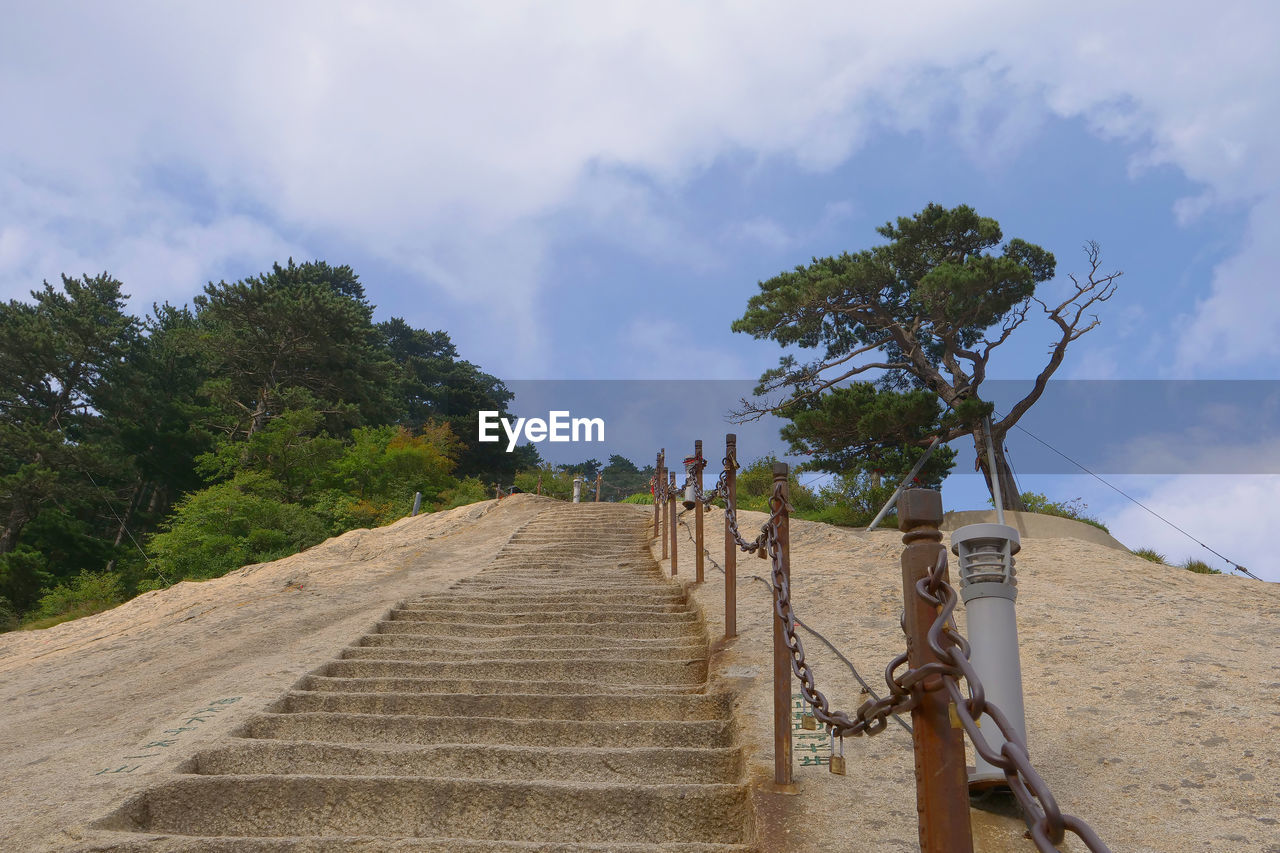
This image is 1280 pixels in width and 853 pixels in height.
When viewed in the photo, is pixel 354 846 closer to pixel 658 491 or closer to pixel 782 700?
pixel 782 700

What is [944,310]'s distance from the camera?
15.0 meters

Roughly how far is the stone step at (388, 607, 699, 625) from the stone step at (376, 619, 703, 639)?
0.08m

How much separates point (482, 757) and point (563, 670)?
1543 mm

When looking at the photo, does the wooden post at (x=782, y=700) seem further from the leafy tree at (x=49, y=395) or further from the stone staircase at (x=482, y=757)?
the leafy tree at (x=49, y=395)

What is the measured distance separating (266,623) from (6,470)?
70.8 feet

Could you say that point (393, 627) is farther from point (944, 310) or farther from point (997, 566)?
point (944, 310)

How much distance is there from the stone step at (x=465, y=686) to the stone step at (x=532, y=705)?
0.22 meters

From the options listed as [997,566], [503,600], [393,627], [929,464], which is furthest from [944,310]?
[997,566]

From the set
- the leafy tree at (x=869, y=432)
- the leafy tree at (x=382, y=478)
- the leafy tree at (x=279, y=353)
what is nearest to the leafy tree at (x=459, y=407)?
the leafy tree at (x=279, y=353)

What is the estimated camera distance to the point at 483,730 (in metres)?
4.18

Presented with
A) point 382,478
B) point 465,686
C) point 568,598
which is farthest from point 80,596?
point 465,686

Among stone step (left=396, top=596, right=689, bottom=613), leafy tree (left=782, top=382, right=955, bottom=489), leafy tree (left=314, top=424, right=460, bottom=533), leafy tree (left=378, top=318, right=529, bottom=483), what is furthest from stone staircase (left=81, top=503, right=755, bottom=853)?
leafy tree (left=378, top=318, right=529, bottom=483)

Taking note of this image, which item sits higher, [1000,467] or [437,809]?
[1000,467]

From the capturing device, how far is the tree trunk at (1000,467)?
14.4 metres
